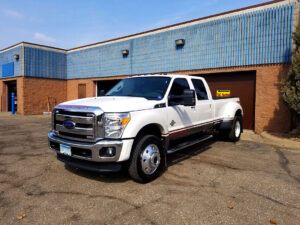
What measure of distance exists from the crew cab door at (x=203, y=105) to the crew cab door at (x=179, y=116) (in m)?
0.30

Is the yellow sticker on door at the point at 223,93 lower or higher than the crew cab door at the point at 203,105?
higher

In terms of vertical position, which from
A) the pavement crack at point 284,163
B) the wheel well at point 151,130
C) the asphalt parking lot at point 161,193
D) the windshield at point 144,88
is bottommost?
the asphalt parking lot at point 161,193

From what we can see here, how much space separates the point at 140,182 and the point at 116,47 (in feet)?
41.6

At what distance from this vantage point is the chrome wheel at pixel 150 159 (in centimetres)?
376

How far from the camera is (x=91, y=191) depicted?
3535 millimetres

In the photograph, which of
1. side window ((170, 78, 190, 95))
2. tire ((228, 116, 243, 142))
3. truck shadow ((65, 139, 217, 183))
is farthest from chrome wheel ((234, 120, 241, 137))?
side window ((170, 78, 190, 95))

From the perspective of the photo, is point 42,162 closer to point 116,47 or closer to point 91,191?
point 91,191

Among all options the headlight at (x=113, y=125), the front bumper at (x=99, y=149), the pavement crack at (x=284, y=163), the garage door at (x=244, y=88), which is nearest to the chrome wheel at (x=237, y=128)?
the pavement crack at (x=284, y=163)

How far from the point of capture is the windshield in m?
4.50

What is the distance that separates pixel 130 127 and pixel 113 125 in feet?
0.90

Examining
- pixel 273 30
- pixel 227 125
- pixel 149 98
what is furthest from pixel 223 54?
pixel 149 98

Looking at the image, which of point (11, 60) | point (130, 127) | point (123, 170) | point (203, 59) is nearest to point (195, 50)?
point (203, 59)

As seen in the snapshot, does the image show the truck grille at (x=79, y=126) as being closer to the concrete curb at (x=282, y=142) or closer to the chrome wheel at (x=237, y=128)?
the chrome wheel at (x=237, y=128)

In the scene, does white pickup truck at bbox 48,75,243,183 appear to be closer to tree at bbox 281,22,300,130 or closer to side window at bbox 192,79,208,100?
side window at bbox 192,79,208,100
